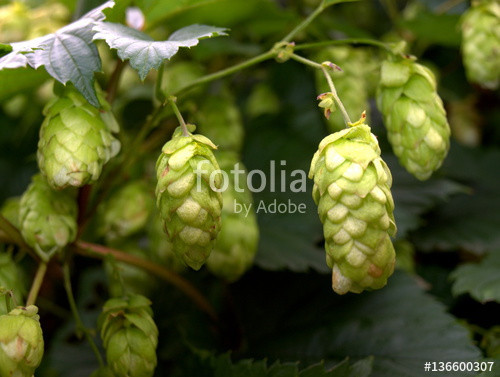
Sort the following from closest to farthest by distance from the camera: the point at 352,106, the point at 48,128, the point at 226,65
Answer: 1. the point at 48,128
2. the point at 352,106
3. the point at 226,65

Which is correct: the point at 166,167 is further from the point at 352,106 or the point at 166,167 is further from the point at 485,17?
the point at 485,17

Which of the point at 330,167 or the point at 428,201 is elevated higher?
the point at 330,167

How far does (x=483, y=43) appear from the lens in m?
1.24

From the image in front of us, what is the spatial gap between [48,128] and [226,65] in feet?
2.77

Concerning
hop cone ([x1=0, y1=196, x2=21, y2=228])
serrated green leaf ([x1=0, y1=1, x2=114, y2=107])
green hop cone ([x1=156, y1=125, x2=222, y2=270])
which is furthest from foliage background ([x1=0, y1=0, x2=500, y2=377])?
green hop cone ([x1=156, y1=125, x2=222, y2=270])

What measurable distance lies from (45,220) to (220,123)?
57cm

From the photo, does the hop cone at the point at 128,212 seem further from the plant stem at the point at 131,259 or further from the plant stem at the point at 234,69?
the plant stem at the point at 234,69

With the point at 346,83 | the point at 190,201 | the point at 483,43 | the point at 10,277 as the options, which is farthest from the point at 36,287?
the point at 483,43

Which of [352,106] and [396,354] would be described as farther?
[352,106]

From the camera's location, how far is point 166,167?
32.0 inches

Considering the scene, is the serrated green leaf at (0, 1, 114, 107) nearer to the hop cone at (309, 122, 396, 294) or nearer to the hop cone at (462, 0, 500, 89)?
the hop cone at (309, 122, 396, 294)

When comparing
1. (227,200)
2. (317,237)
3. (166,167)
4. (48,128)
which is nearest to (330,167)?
(166,167)

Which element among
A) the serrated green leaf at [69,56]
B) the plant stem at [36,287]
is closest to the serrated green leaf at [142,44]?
the serrated green leaf at [69,56]

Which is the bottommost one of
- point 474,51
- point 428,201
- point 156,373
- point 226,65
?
point 156,373
